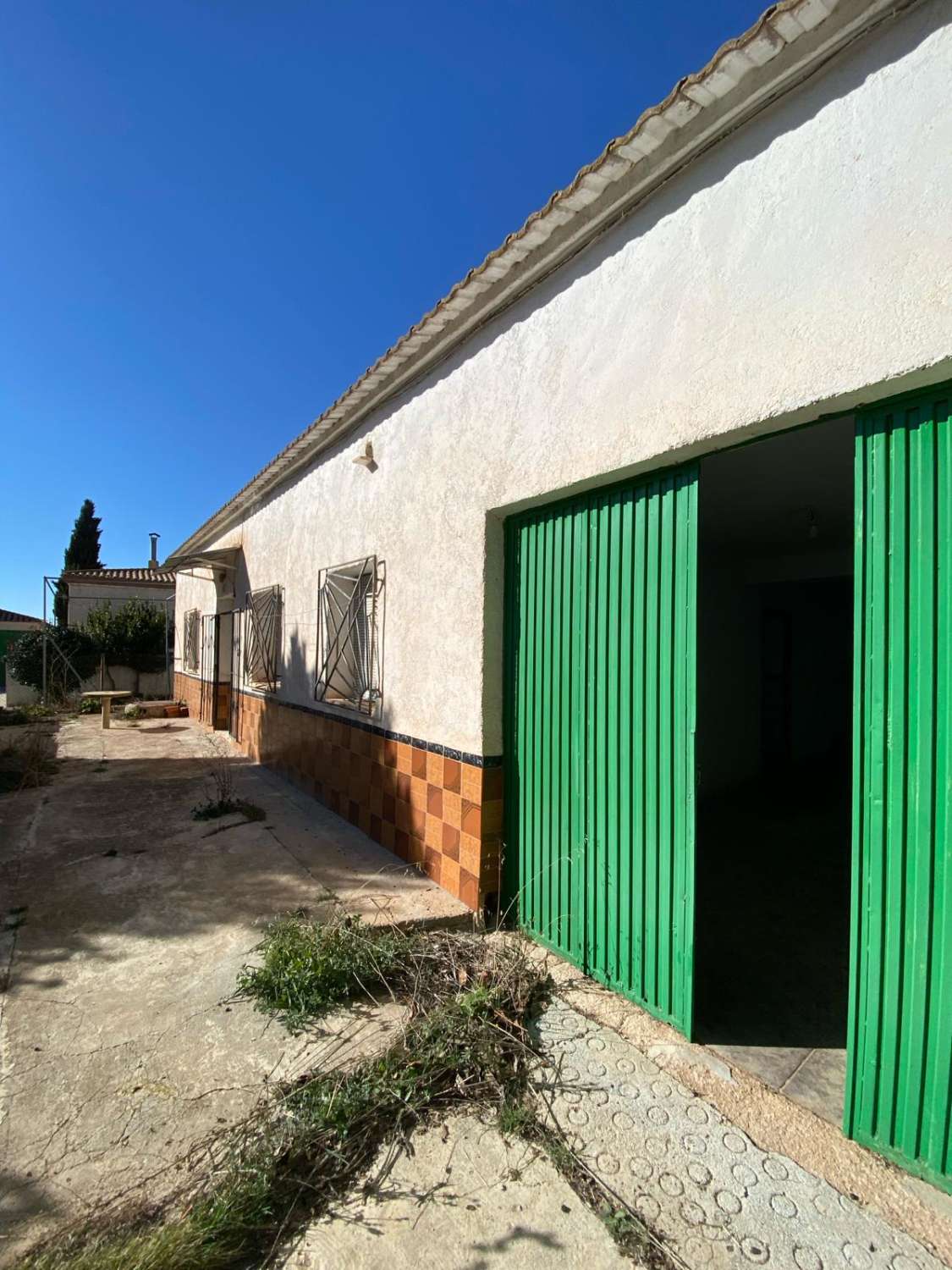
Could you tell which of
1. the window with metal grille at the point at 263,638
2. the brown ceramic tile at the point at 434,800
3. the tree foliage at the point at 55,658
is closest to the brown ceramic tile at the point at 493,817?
the brown ceramic tile at the point at 434,800

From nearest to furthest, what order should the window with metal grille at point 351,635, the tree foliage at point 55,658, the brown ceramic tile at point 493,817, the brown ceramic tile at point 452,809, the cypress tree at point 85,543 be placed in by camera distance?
1. the brown ceramic tile at point 493,817
2. the brown ceramic tile at point 452,809
3. the window with metal grille at point 351,635
4. the tree foliage at point 55,658
5. the cypress tree at point 85,543

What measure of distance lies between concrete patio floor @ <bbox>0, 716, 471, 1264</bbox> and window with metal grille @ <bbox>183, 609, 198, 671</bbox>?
7.43 metres

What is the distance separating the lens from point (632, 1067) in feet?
8.17

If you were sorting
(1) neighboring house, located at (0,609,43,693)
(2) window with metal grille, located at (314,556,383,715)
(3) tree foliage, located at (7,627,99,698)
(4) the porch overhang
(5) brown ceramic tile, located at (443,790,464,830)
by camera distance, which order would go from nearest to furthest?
(5) brown ceramic tile, located at (443,790,464,830) < (2) window with metal grille, located at (314,556,383,715) < (4) the porch overhang < (3) tree foliage, located at (7,627,99,698) < (1) neighboring house, located at (0,609,43,693)

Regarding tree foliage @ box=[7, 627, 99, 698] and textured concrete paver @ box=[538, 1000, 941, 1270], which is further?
tree foliage @ box=[7, 627, 99, 698]

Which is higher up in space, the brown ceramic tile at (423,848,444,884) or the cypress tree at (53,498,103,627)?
the cypress tree at (53,498,103,627)

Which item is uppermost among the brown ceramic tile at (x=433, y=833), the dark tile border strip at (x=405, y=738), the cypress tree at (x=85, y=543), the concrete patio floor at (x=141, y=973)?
the cypress tree at (x=85, y=543)

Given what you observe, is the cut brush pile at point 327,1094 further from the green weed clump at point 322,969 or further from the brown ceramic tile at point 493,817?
the brown ceramic tile at point 493,817

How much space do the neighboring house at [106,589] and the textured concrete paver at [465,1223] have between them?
1916cm

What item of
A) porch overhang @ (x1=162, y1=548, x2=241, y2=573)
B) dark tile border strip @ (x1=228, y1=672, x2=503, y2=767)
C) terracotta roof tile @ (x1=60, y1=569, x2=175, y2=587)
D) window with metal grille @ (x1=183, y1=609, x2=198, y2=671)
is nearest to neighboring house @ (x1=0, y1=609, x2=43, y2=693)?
terracotta roof tile @ (x1=60, y1=569, x2=175, y2=587)

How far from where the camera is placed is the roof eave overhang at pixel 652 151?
207 cm

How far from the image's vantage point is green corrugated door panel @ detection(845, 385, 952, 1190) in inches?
74.0

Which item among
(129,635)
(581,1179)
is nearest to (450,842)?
(581,1179)

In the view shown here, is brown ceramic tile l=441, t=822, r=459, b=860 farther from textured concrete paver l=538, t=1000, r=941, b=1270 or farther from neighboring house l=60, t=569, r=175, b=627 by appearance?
neighboring house l=60, t=569, r=175, b=627
